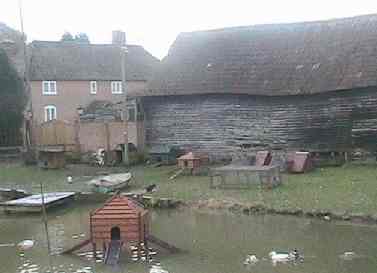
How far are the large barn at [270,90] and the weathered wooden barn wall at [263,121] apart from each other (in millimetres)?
47

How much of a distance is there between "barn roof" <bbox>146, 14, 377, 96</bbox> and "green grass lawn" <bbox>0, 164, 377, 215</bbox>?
14.8ft

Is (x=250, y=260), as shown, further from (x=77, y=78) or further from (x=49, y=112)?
(x=77, y=78)

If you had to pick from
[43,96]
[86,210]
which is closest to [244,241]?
[86,210]

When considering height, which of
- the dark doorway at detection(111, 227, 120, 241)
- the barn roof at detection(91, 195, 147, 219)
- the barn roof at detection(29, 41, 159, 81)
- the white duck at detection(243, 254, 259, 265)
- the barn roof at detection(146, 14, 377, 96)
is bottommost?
the white duck at detection(243, 254, 259, 265)

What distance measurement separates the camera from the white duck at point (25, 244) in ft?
63.6

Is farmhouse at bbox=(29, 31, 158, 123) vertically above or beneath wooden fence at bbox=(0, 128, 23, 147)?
above

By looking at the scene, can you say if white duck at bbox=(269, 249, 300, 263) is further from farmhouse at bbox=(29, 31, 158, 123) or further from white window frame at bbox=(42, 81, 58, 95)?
white window frame at bbox=(42, 81, 58, 95)

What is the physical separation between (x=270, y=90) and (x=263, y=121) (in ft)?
5.94

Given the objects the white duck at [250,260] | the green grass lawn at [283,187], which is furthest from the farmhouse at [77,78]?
the white duck at [250,260]

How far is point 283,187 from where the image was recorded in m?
25.6

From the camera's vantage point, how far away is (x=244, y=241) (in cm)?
1883

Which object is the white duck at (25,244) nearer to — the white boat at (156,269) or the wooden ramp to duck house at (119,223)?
the wooden ramp to duck house at (119,223)

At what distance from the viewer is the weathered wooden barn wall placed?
1248 inches

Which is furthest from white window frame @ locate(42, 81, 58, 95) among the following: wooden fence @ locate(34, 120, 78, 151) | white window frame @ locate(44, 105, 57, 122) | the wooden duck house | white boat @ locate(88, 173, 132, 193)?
the wooden duck house
